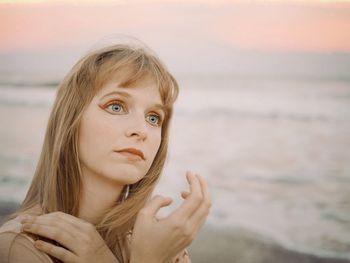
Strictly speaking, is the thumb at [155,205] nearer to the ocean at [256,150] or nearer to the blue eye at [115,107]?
the blue eye at [115,107]

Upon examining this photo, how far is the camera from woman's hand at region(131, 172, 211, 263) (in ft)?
3.34

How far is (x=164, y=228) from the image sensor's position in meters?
1.02

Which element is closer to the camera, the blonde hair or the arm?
the arm

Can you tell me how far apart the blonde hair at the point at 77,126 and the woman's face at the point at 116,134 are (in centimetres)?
2

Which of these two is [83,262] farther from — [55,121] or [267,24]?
[267,24]

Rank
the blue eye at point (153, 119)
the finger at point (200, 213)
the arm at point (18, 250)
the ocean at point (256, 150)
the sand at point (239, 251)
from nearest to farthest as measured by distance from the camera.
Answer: the arm at point (18, 250) → the finger at point (200, 213) → the blue eye at point (153, 119) → the sand at point (239, 251) → the ocean at point (256, 150)

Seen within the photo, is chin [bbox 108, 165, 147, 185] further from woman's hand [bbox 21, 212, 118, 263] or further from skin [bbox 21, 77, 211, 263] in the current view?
woman's hand [bbox 21, 212, 118, 263]

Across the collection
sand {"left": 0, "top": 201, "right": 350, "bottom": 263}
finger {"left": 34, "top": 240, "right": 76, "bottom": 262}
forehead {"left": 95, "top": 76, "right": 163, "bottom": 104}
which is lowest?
sand {"left": 0, "top": 201, "right": 350, "bottom": 263}

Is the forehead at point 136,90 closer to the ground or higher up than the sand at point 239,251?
higher up

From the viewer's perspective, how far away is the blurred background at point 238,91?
1.91 m

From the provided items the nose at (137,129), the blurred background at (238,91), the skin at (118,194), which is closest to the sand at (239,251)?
the blurred background at (238,91)

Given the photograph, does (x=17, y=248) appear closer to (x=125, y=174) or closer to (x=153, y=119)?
(x=125, y=174)

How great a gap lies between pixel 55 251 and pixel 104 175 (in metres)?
0.19

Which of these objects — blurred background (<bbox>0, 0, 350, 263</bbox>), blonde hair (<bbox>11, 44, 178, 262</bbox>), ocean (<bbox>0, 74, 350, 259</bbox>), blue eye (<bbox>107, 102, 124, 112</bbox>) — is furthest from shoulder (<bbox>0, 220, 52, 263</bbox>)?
ocean (<bbox>0, 74, 350, 259</bbox>)
